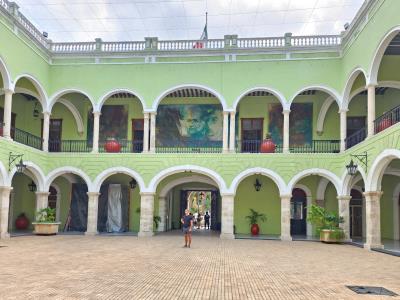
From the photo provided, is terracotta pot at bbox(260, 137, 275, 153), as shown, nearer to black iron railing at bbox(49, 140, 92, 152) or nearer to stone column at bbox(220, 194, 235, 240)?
stone column at bbox(220, 194, 235, 240)

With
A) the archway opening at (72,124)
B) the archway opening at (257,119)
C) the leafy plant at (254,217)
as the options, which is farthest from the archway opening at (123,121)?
the leafy plant at (254,217)

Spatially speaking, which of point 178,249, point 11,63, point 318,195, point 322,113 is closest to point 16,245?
point 178,249

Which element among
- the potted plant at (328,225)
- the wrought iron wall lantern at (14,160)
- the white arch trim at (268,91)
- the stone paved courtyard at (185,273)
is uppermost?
the white arch trim at (268,91)

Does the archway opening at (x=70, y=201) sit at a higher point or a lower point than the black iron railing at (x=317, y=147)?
lower

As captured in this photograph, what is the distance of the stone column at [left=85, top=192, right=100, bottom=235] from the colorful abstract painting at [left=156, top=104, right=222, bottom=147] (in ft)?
14.4

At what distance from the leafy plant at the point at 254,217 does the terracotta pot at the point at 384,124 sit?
796 centimetres

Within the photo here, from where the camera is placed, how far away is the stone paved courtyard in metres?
7.08

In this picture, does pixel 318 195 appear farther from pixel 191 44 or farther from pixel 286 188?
pixel 191 44

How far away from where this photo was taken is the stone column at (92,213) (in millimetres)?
19781

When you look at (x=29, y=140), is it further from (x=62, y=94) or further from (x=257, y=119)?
(x=257, y=119)

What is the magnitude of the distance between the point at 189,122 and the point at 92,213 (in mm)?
6608

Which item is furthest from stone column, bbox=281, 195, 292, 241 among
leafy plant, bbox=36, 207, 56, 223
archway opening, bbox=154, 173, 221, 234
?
leafy plant, bbox=36, 207, 56, 223

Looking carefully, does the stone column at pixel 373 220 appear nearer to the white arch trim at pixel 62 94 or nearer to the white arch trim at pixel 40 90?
the white arch trim at pixel 62 94

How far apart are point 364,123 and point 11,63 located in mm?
15988
